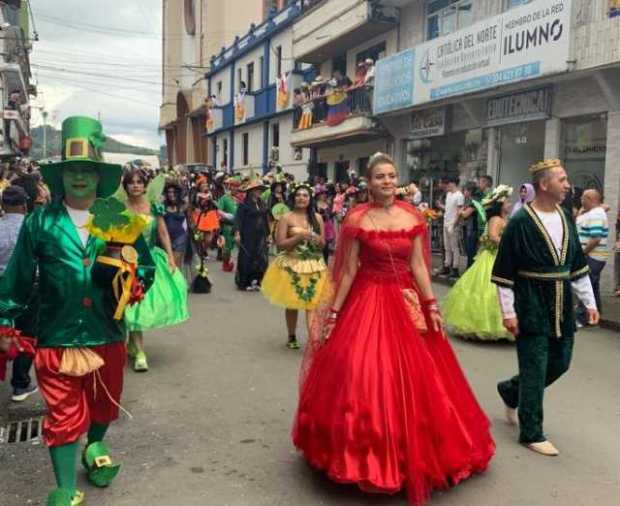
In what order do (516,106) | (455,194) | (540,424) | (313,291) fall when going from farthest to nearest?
(516,106) → (455,194) → (313,291) → (540,424)

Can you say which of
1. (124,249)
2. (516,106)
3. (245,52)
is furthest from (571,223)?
(245,52)

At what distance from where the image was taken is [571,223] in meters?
4.70

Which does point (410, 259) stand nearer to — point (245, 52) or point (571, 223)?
point (571, 223)

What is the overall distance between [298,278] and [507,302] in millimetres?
3097

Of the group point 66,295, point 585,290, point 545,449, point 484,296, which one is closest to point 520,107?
point 484,296

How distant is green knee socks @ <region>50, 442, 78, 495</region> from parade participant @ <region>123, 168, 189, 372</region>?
2.93 metres

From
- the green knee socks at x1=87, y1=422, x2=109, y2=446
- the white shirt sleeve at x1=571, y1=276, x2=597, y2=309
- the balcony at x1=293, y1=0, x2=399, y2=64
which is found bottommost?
the green knee socks at x1=87, y1=422, x2=109, y2=446

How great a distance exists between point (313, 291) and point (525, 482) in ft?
11.8

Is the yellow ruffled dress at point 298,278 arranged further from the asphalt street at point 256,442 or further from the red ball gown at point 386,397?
the red ball gown at point 386,397

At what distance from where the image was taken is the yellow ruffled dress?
7305 millimetres

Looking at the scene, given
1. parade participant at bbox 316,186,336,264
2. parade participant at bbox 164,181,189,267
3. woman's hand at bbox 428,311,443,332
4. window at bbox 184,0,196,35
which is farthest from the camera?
window at bbox 184,0,196,35

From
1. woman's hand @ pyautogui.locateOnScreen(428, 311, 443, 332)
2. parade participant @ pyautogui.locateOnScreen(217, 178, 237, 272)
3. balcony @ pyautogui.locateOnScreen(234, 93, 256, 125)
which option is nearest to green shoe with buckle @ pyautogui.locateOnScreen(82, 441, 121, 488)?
woman's hand @ pyautogui.locateOnScreen(428, 311, 443, 332)

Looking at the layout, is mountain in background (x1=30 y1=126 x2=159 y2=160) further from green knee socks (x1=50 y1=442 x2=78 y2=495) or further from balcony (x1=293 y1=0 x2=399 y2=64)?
green knee socks (x1=50 y1=442 x2=78 y2=495)

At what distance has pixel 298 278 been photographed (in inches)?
290
